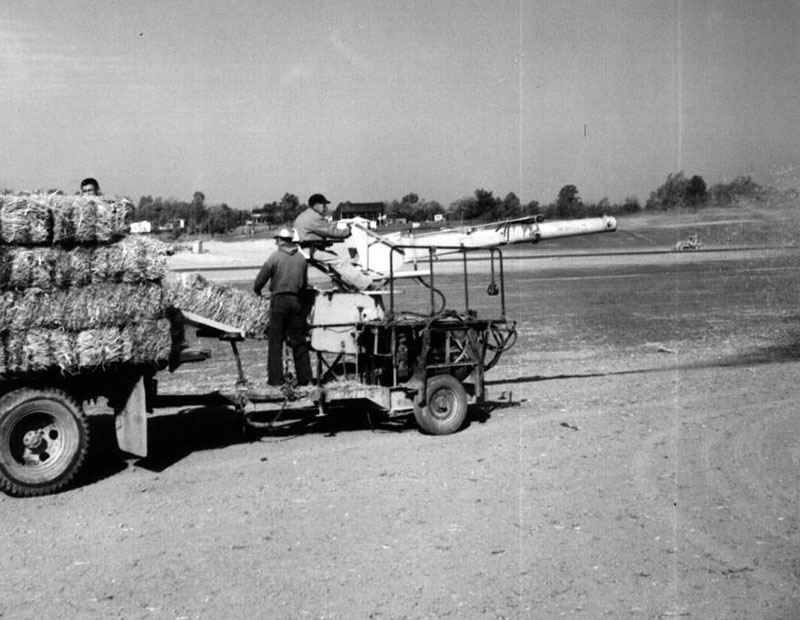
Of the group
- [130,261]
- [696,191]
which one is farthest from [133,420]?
[696,191]

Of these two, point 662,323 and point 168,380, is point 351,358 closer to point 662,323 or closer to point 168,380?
point 168,380

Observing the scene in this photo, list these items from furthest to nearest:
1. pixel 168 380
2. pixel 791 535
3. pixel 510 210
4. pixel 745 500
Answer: pixel 510 210 < pixel 168 380 < pixel 745 500 < pixel 791 535

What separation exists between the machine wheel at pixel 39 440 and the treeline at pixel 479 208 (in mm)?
12353

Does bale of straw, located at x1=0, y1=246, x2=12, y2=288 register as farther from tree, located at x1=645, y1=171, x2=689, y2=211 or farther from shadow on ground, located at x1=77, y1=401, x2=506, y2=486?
tree, located at x1=645, y1=171, x2=689, y2=211

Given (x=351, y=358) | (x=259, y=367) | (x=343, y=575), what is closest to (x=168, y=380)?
(x=259, y=367)

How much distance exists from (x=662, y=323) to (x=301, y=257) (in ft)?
48.6

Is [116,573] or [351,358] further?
[351,358]

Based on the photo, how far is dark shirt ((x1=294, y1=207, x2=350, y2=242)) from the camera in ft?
36.8

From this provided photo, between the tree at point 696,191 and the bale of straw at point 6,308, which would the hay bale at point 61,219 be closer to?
the bale of straw at point 6,308

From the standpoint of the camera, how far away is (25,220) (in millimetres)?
8664

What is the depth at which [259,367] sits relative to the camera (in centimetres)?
1672

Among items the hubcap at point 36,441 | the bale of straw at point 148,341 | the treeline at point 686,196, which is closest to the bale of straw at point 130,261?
the bale of straw at point 148,341

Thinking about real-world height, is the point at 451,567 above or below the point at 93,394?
below

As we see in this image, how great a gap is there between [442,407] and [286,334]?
78.8 inches
